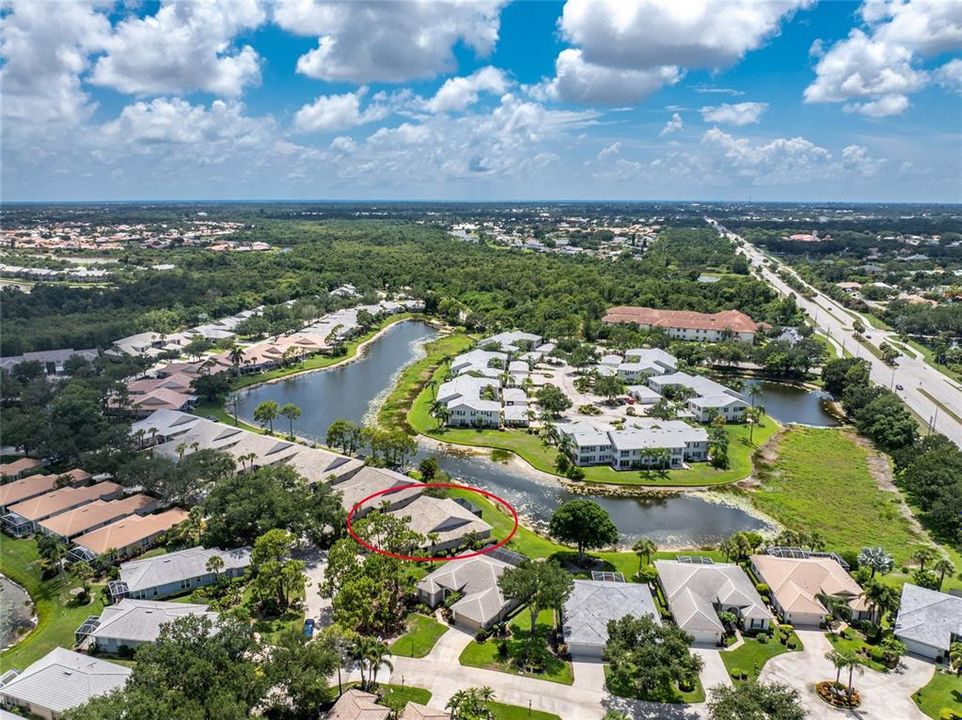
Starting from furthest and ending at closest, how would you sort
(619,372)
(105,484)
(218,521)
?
(619,372) < (105,484) < (218,521)

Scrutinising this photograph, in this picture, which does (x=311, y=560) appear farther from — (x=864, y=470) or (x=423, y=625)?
(x=864, y=470)

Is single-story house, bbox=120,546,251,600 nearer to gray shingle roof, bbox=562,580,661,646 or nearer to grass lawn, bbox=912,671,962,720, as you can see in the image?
gray shingle roof, bbox=562,580,661,646

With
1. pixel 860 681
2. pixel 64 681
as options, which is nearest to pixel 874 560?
pixel 860 681

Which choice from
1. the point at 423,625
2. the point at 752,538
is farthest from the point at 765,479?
the point at 423,625

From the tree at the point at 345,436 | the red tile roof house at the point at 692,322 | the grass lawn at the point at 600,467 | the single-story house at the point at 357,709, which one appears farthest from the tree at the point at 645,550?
the red tile roof house at the point at 692,322

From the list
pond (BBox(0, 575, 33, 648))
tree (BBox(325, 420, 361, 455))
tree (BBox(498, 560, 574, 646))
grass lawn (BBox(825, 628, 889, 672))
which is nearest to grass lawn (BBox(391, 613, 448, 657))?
tree (BBox(498, 560, 574, 646))

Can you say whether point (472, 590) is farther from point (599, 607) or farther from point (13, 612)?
point (13, 612)

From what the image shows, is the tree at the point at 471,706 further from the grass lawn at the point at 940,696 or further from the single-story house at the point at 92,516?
the single-story house at the point at 92,516
